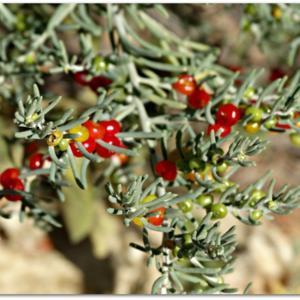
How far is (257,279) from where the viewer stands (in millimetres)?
2877

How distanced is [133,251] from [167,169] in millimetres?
1736

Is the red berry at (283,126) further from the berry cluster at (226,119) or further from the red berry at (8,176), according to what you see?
the red berry at (8,176)

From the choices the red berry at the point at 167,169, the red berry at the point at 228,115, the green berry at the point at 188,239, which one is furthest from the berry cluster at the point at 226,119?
the green berry at the point at 188,239

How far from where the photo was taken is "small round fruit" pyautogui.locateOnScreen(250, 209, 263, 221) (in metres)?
1.10

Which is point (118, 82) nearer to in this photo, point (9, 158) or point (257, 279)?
point (9, 158)

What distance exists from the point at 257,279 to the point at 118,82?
5.89 feet

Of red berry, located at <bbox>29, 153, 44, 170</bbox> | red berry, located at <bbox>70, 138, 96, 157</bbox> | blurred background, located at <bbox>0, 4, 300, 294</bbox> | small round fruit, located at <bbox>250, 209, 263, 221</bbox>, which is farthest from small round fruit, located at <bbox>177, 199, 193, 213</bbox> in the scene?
blurred background, located at <bbox>0, 4, 300, 294</bbox>

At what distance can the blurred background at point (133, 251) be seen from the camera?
2.64 m

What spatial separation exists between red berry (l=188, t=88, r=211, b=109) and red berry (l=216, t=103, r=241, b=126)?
0.42 ft

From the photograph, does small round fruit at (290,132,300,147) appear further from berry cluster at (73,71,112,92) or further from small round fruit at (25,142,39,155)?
small round fruit at (25,142,39,155)

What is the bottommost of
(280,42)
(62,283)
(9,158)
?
(62,283)

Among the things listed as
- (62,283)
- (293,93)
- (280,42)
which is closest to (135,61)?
(293,93)

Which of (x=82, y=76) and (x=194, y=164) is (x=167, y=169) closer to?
(x=194, y=164)

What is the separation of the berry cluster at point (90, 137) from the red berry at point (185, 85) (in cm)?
Answer: 24
